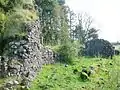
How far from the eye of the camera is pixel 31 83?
24.8m

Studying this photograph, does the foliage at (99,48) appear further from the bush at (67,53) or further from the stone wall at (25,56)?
the stone wall at (25,56)

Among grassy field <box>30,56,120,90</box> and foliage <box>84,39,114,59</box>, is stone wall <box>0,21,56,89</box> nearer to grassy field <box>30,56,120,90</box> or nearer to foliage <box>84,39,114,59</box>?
grassy field <box>30,56,120,90</box>

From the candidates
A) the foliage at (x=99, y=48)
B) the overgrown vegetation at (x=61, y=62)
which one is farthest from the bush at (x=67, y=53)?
the foliage at (x=99, y=48)

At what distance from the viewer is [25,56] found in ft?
85.3

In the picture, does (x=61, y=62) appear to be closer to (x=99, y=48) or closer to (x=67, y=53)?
(x=67, y=53)

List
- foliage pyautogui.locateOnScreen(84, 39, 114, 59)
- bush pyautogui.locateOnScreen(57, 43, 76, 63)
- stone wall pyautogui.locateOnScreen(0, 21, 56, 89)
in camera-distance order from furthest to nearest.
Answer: foliage pyautogui.locateOnScreen(84, 39, 114, 59), bush pyautogui.locateOnScreen(57, 43, 76, 63), stone wall pyautogui.locateOnScreen(0, 21, 56, 89)

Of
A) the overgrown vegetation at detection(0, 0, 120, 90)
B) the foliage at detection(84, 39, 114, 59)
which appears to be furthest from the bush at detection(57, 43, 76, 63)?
the foliage at detection(84, 39, 114, 59)

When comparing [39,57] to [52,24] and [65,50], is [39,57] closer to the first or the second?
[65,50]

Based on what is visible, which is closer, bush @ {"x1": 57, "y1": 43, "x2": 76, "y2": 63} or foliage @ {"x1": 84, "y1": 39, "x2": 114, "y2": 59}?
bush @ {"x1": 57, "y1": 43, "x2": 76, "y2": 63}

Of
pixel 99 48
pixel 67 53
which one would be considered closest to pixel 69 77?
pixel 67 53

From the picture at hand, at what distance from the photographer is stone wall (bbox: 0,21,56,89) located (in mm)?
24328

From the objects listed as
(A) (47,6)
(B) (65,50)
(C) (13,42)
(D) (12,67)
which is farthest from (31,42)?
(A) (47,6)

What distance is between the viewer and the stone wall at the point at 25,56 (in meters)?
24.3

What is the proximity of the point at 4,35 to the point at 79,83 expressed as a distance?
20.9 feet
